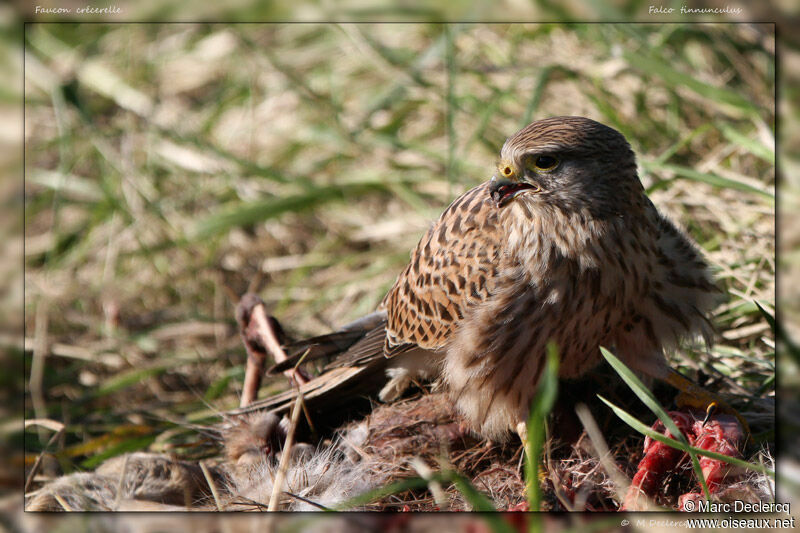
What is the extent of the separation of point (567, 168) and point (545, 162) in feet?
0.23

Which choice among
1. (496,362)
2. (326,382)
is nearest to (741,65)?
(496,362)

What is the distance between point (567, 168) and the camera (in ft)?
7.77

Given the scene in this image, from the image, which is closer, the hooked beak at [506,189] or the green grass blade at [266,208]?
the hooked beak at [506,189]

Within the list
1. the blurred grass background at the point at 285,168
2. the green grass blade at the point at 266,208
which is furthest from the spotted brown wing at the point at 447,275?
the green grass blade at the point at 266,208

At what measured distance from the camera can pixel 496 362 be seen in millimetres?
2529

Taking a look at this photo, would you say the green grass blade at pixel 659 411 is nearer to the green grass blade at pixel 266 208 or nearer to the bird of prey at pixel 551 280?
the bird of prey at pixel 551 280

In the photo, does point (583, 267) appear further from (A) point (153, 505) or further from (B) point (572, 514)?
(A) point (153, 505)

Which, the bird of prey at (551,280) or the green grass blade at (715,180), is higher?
the green grass blade at (715,180)

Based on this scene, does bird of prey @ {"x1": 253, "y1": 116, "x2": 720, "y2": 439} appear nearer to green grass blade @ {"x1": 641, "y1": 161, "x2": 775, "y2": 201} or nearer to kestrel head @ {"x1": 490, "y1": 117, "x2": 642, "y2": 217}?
kestrel head @ {"x1": 490, "y1": 117, "x2": 642, "y2": 217}

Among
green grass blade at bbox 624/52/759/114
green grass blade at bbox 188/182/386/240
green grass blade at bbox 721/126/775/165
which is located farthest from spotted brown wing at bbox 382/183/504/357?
green grass blade at bbox 188/182/386/240

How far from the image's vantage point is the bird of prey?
2.40 metres

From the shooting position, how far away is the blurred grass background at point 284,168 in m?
3.54

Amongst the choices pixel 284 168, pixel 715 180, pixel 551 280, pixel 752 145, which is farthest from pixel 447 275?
pixel 284 168

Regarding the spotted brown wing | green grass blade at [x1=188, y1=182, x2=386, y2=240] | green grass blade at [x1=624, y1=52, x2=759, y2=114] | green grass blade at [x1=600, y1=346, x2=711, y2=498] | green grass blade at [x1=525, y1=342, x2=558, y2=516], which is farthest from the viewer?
green grass blade at [x1=188, y1=182, x2=386, y2=240]
